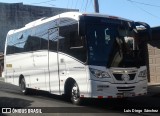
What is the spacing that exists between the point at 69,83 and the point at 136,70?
8.35 ft

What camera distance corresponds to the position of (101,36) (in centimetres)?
1298

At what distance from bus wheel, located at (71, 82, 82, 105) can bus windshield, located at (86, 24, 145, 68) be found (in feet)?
4.39

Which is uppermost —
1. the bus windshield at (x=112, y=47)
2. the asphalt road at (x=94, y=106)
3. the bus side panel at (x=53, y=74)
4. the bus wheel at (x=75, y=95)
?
the bus windshield at (x=112, y=47)

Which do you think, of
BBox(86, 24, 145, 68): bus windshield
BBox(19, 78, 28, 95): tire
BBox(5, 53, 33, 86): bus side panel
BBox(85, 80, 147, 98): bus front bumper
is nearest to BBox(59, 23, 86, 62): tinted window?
BBox(86, 24, 145, 68): bus windshield

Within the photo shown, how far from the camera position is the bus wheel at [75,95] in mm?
13403

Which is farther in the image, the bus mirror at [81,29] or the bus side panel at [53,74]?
the bus side panel at [53,74]

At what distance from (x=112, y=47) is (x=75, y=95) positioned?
223cm

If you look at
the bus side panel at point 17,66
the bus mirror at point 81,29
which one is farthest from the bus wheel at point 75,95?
the bus side panel at point 17,66

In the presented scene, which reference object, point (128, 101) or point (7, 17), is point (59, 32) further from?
point (7, 17)

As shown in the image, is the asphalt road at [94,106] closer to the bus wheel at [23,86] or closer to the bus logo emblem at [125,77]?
the bus logo emblem at [125,77]

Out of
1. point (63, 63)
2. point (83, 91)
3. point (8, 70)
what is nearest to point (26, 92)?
point (8, 70)

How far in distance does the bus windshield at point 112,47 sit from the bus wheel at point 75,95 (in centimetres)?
134

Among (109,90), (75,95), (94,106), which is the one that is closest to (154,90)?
(94,106)

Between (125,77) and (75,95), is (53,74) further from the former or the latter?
(125,77)
